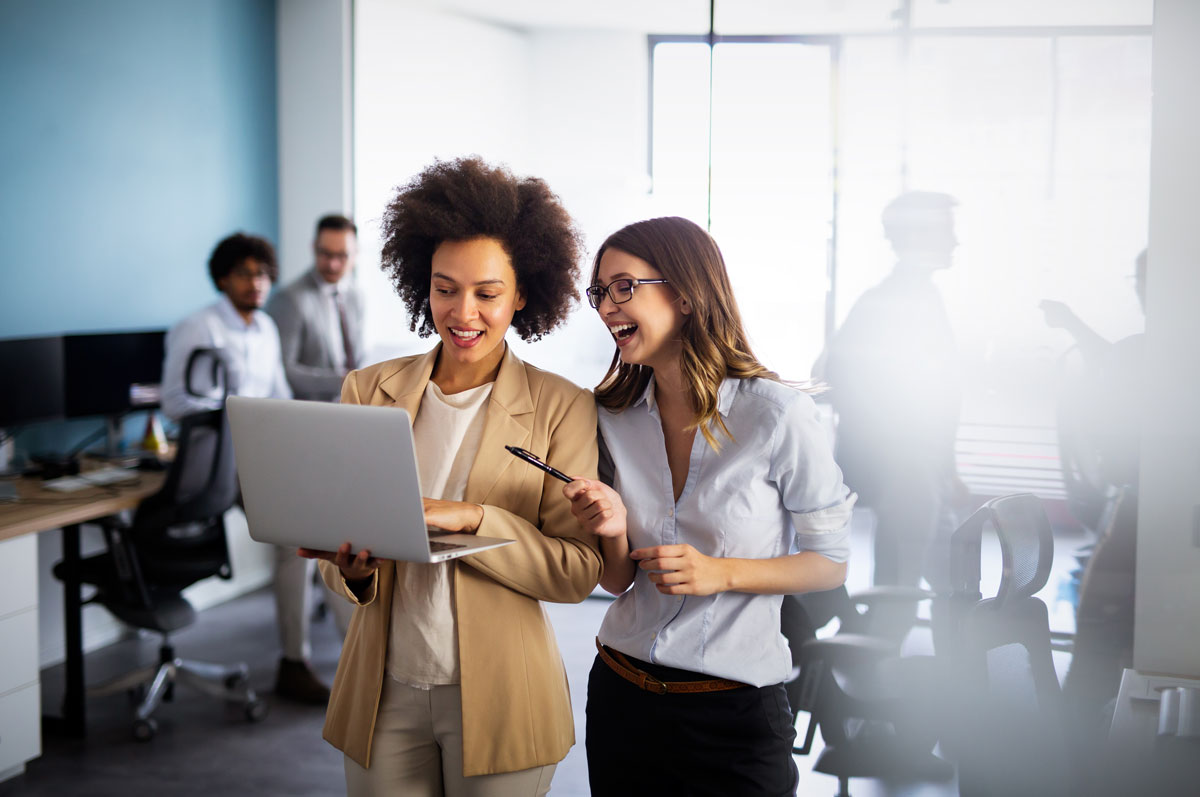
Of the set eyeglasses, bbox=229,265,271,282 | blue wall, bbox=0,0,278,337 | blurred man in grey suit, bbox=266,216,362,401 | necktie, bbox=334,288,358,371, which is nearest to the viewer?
blue wall, bbox=0,0,278,337

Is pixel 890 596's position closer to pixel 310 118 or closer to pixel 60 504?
pixel 60 504

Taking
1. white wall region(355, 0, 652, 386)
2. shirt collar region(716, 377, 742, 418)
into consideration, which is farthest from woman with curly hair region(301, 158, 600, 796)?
white wall region(355, 0, 652, 386)

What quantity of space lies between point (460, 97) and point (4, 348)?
2.10 meters

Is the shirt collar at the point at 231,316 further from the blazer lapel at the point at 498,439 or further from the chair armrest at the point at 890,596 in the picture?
the blazer lapel at the point at 498,439

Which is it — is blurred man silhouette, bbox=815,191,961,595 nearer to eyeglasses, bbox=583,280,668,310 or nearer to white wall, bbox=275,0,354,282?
eyeglasses, bbox=583,280,668,310

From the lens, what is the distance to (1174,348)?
2729mm

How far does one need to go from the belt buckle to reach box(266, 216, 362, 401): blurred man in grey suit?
9.44 feet

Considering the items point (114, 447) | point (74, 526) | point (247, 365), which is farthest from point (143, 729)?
point (247, 365)

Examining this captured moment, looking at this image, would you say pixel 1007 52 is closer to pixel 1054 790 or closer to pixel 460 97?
pixel 1054 790

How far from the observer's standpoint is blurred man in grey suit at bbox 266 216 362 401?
4.25 meters

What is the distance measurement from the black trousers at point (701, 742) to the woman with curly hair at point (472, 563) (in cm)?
12

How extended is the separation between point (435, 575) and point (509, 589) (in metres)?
0.12

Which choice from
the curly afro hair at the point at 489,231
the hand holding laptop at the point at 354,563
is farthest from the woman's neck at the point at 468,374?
the hand holding laptop at the point at 354,563

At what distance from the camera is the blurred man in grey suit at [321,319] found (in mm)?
4250
